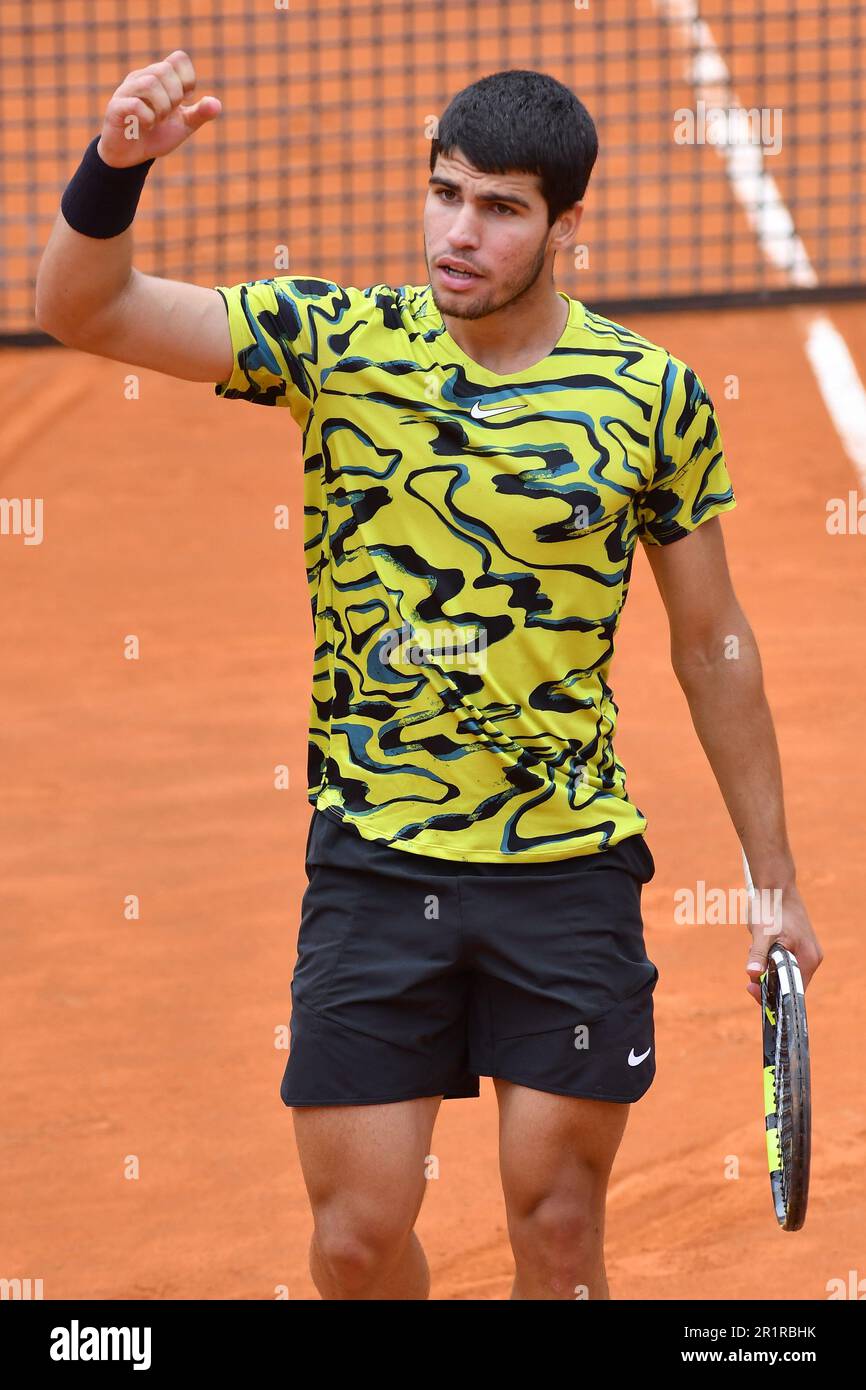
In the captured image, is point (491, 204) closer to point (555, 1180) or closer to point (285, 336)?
Result: point (285, 336)

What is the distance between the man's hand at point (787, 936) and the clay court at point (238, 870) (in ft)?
4.08

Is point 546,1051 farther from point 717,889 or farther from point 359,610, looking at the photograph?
point 717,889

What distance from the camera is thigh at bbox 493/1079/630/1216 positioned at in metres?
3.59

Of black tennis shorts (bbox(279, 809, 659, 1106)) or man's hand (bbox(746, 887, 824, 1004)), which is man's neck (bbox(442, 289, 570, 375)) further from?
man's hand (bbox(746, 887, 824, 1004))

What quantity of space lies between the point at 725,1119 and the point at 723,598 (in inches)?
82.8

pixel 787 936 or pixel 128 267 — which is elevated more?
pixel 128 267

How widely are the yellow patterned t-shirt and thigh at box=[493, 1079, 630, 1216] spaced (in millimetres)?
430

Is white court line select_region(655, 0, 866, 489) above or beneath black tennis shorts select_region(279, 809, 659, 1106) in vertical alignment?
above

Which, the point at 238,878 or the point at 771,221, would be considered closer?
the point at 238,878

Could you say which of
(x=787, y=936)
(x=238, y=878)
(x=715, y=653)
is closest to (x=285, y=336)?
(x=715, y=653)

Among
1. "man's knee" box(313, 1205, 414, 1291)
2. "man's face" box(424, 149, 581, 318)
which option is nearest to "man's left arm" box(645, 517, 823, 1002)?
"man's face" box(424, 149, 581, 318)

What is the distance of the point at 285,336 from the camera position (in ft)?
11.5

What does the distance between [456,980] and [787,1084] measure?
23.7 inches

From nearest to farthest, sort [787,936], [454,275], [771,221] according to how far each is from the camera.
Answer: [454,275], [787,936], [771,221]
